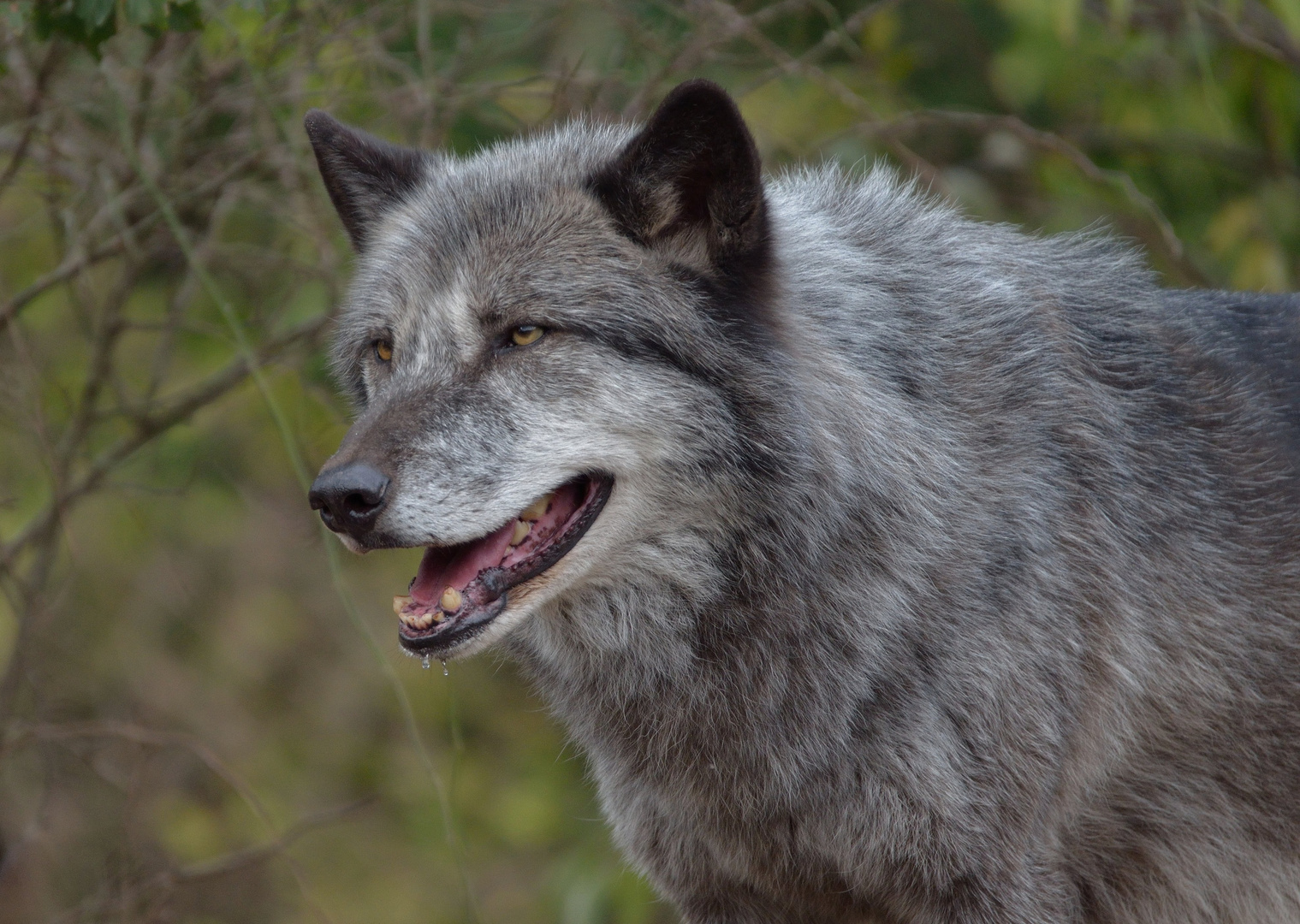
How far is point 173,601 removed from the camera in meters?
7.79

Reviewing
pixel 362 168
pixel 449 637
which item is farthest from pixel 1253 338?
pixel 362 168

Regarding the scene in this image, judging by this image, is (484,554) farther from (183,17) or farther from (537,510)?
(183,17)

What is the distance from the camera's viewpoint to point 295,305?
16.1 feet

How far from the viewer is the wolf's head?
274 centimetres

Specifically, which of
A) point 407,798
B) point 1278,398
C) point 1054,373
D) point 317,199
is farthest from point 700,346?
point 407,798

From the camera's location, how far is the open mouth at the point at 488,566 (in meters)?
2.74

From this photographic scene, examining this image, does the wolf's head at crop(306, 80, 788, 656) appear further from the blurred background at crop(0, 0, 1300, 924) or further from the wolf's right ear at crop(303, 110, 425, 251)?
the blurred background at crop(0, 0, 1300, 924)

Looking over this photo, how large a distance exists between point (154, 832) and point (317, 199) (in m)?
4.59

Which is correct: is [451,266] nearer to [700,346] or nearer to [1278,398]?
[700,346]

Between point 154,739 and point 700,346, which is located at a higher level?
point 700,346

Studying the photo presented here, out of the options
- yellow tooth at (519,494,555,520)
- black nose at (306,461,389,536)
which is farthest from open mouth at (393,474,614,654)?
black nose at (306,461,389,536)

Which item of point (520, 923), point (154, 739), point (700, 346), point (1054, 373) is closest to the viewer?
point (700, 346)

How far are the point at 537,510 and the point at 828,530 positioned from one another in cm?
64

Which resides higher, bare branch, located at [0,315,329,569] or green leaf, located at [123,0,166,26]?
green leaf, located at [123,0,166,26]
